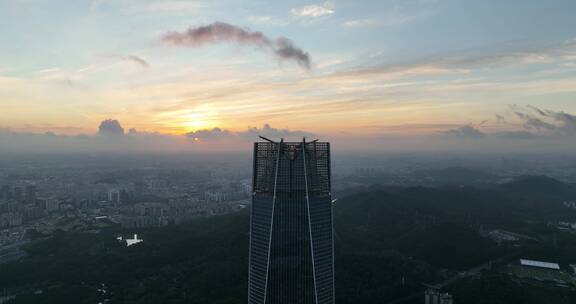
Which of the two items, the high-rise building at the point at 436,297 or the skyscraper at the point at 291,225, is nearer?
the skyscraper at the point at 291,225

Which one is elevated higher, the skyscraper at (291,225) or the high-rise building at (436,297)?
the skyscraper at (291,225)

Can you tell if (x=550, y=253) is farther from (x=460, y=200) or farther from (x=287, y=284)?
(x=287, y=284)

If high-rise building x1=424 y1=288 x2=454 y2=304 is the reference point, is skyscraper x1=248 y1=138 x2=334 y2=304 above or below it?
above

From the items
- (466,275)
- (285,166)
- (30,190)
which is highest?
(285,166)

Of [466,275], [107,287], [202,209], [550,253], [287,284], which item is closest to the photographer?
[287,284]

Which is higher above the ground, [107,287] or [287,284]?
[287,284]

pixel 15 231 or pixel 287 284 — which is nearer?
pixel 287 284

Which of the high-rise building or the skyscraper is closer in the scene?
the skyscraper

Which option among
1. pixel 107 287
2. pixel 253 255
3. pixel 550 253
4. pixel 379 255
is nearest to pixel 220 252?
pixel 107 287
